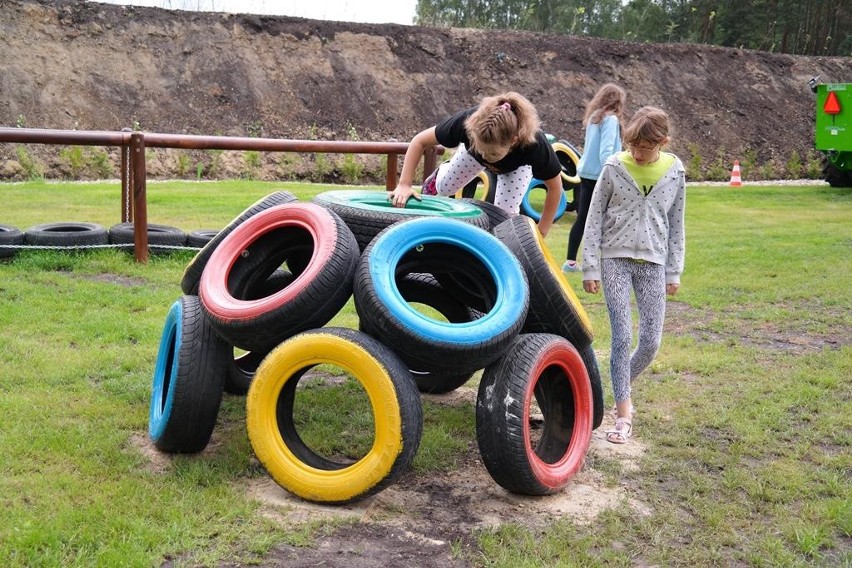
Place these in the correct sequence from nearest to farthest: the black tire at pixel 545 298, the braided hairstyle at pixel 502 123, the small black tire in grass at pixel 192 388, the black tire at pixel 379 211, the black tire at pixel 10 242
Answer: the small black tire in grass at pixel 192 388 < the black tire at pixel 545 298 < the black tire at pixel 379 211 < the braided hairstyle at pixel 502 123 < the black tire at pixel 10 242

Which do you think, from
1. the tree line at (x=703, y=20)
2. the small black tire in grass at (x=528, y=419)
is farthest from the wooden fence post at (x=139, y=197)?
the tree line at (x=703, y=20)

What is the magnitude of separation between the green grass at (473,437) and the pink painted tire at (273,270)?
0.72m

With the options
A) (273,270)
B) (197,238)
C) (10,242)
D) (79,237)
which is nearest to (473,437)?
(273,270)

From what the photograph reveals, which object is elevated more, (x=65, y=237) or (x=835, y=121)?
(x=835, y=121)

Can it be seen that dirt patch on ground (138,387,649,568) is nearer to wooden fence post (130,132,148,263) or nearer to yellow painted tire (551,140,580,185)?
wooden fence post (130,132,148,263)

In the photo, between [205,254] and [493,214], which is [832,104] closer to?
[493,214]

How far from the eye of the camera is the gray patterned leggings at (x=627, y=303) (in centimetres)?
491

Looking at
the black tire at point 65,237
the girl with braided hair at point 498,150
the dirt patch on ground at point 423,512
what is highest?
the girl with braided hair at point 498,150

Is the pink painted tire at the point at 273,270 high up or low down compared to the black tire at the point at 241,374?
up

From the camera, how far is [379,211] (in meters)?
4.78

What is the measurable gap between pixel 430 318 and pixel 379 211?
0.86 metres

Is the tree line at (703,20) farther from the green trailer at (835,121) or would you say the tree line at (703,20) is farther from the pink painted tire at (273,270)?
the pink painted tire at (273,270)

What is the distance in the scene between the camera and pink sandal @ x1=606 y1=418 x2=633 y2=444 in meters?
4.95

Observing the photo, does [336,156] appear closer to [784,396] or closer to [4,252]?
[4,252]
